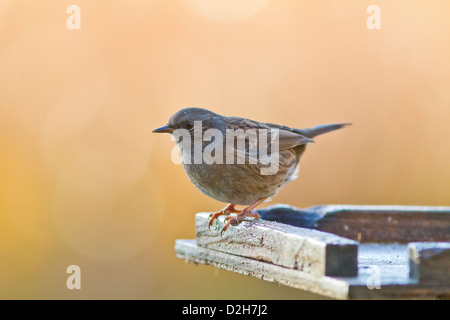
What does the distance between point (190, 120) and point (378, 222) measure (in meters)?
1.29

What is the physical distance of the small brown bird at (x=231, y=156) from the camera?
3.70 meters

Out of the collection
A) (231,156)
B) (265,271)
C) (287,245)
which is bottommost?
(265,271)

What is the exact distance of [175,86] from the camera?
620 centimetres

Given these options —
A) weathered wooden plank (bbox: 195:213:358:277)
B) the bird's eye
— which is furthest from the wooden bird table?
the bird's eye

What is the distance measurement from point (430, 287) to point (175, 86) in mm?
4250

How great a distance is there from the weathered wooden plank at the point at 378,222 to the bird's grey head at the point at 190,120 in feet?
2.13

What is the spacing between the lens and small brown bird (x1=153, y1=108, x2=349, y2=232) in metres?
3.70

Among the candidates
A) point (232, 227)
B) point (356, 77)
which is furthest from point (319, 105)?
point (232, 227)

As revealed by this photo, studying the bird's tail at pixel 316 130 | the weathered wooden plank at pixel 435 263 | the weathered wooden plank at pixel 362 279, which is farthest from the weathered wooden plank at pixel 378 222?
the weathered wooden plank at pixel 435 263

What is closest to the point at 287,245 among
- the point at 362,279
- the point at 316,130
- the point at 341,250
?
the point at 341,250

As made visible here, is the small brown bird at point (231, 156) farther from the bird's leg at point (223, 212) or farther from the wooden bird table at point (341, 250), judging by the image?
the wooden bird table at point (341, 250)

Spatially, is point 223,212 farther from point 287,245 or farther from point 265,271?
point 287,245

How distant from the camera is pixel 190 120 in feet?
12.6

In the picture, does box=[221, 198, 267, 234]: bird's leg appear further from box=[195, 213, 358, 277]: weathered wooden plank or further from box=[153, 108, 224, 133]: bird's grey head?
box=[153, 108, 224, 133]: bird's grey head
